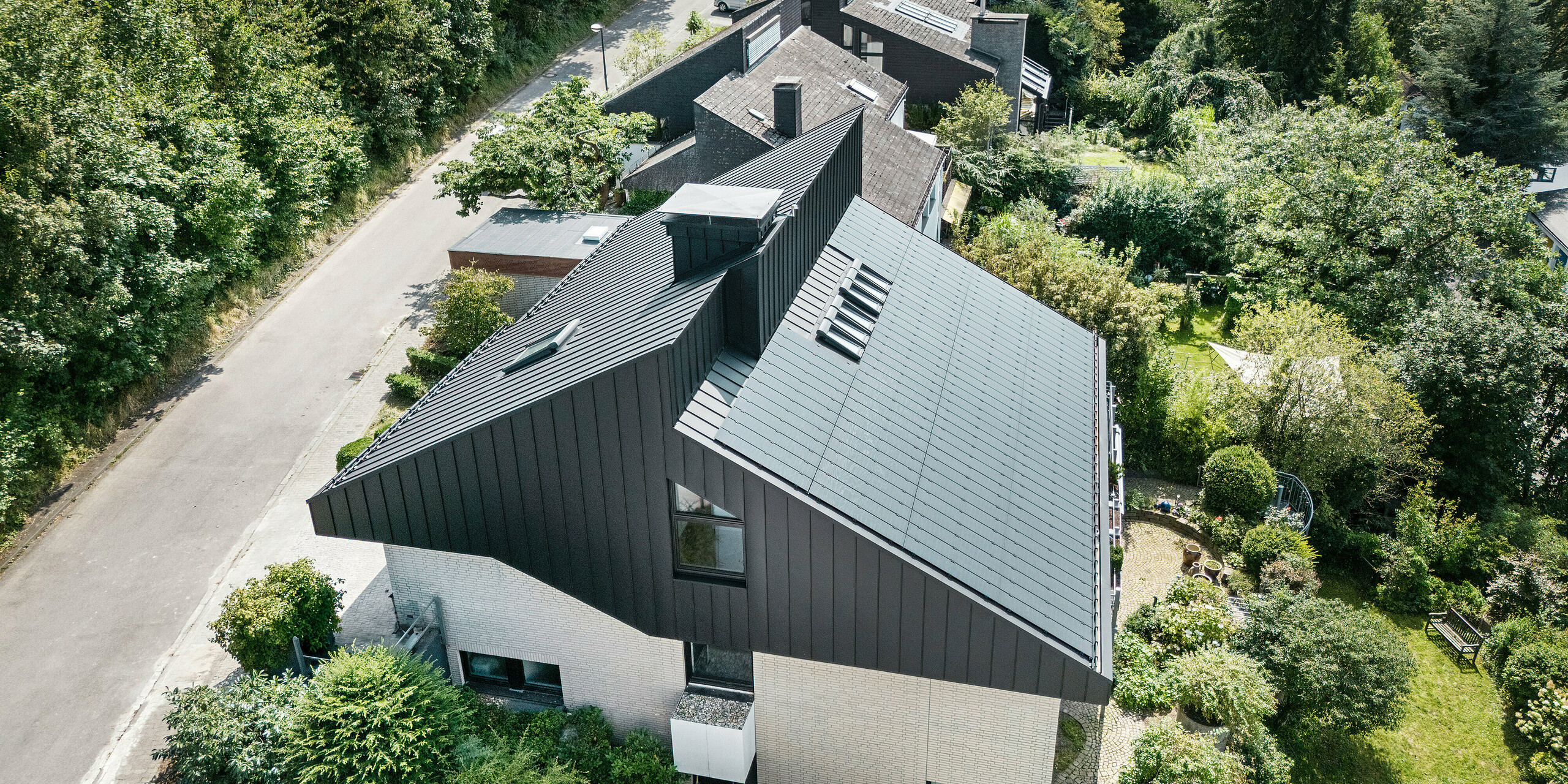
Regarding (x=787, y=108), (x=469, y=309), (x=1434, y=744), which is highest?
(x=787, y=108)

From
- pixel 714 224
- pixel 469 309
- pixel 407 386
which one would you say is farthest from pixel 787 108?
pixel 714 224

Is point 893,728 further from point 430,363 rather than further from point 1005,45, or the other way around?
point 1005,45

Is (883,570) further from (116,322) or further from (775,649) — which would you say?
(116,322)

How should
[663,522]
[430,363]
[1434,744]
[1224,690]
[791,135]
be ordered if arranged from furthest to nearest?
[791,135] → [430,363] → [1434,744] → [1224,690] → [663,522]

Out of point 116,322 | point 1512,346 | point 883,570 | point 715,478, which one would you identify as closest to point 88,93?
point 116,322

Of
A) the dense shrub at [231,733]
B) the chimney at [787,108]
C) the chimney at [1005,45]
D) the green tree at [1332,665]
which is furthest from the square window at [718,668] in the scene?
the chimney at [1005,45]

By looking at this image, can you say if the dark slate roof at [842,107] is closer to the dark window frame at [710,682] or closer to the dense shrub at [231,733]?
the dark window frame at [710,682]
